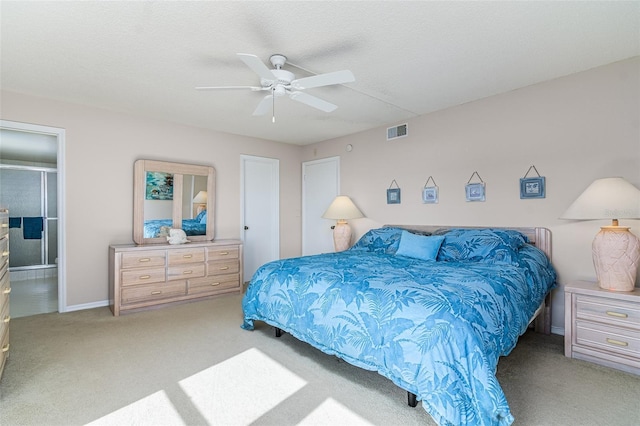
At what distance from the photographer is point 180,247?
13.4ft

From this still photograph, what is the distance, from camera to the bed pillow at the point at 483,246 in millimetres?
2857

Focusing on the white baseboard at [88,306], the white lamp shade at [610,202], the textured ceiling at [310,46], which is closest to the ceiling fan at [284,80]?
the textured ceiling at [310,46]

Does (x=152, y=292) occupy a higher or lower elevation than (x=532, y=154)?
lower

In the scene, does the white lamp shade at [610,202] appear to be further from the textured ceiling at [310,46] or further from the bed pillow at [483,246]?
the textured ceiling at [310,46]

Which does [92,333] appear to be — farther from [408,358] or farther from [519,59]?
[519,59]

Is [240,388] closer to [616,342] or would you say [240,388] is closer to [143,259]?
[143,259]

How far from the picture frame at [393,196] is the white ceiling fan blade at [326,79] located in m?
2.39

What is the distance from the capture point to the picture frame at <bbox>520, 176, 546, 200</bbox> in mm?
3172

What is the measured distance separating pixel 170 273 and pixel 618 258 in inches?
175

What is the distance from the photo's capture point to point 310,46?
7.98 ft

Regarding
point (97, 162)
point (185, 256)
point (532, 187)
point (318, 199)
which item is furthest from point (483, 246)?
point (97, 162)

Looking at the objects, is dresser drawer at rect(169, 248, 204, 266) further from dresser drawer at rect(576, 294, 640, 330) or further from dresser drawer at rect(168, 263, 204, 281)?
dresser drawer at rect(576, 294, 640, 330)

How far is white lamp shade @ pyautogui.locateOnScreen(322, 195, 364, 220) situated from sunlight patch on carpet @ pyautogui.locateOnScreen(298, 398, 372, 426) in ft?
9.61

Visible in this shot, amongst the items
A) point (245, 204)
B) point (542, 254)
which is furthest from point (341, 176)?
point (542, 254)
